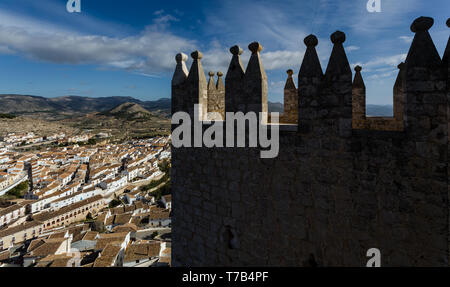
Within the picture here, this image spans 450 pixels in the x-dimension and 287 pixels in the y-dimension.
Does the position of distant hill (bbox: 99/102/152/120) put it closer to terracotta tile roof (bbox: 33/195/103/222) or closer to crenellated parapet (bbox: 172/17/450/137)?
terracotta tile roof (bbox: 33/195/103/222)

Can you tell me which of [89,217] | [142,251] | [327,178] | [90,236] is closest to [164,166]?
[89,217]

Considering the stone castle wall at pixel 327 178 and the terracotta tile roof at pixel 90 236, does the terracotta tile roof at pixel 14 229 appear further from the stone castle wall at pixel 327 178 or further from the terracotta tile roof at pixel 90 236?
the stone castle wall at pixel 327 178

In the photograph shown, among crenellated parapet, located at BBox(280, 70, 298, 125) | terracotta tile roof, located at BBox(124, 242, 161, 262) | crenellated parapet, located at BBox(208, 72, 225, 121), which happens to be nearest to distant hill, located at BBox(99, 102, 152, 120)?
terracotta tile roof, located at BBox(124, 242, 161, 262)

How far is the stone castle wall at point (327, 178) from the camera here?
2707 millimetres

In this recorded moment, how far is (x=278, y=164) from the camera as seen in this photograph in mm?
3697

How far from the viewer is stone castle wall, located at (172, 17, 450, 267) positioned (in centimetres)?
271

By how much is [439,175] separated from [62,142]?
111159 mm

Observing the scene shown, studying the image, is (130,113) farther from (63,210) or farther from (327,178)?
(327,178)

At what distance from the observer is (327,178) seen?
3287 mm

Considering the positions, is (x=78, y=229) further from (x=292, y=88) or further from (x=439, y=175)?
(x=439, y=175)

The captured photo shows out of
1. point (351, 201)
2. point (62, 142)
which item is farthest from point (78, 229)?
point (62, 142)

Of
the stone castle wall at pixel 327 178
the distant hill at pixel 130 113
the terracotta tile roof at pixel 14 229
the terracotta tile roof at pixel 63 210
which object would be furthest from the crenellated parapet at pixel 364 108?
the distant hill at pixel 130 113

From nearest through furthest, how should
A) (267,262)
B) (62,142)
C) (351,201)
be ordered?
(351,201) < (267,262) < (62,142)

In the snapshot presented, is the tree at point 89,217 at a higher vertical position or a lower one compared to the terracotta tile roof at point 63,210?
lower
